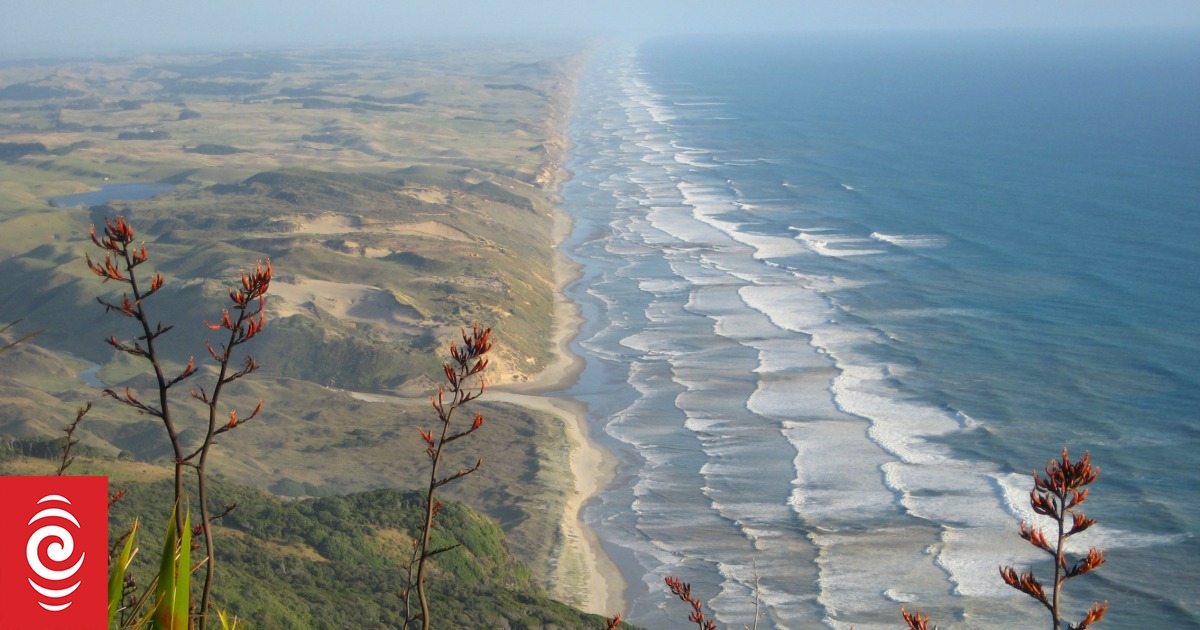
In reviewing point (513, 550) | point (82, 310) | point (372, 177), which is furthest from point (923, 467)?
point (372, 177)

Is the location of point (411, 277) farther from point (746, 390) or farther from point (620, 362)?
point (746, 390)

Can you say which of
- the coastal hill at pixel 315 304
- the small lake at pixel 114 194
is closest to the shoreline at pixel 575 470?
the coastal hill at pixel 315 304

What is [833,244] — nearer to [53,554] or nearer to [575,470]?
[575,470]

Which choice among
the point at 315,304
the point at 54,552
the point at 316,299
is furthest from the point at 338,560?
the point at 316,299

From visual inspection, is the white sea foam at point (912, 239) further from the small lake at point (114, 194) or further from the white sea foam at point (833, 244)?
the small lake at point (114, 194)

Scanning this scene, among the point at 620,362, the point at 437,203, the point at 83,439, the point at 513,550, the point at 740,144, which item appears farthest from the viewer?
the point at 740,144

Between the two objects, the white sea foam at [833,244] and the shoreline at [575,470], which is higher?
the white sea foam at [833,244]

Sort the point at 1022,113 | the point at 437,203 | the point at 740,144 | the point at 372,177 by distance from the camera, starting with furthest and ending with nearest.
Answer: the point at 1022,113, the point at 740,144, the point at 372,177, the point at 437,203

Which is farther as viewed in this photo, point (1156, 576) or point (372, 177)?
point (372, 177)
